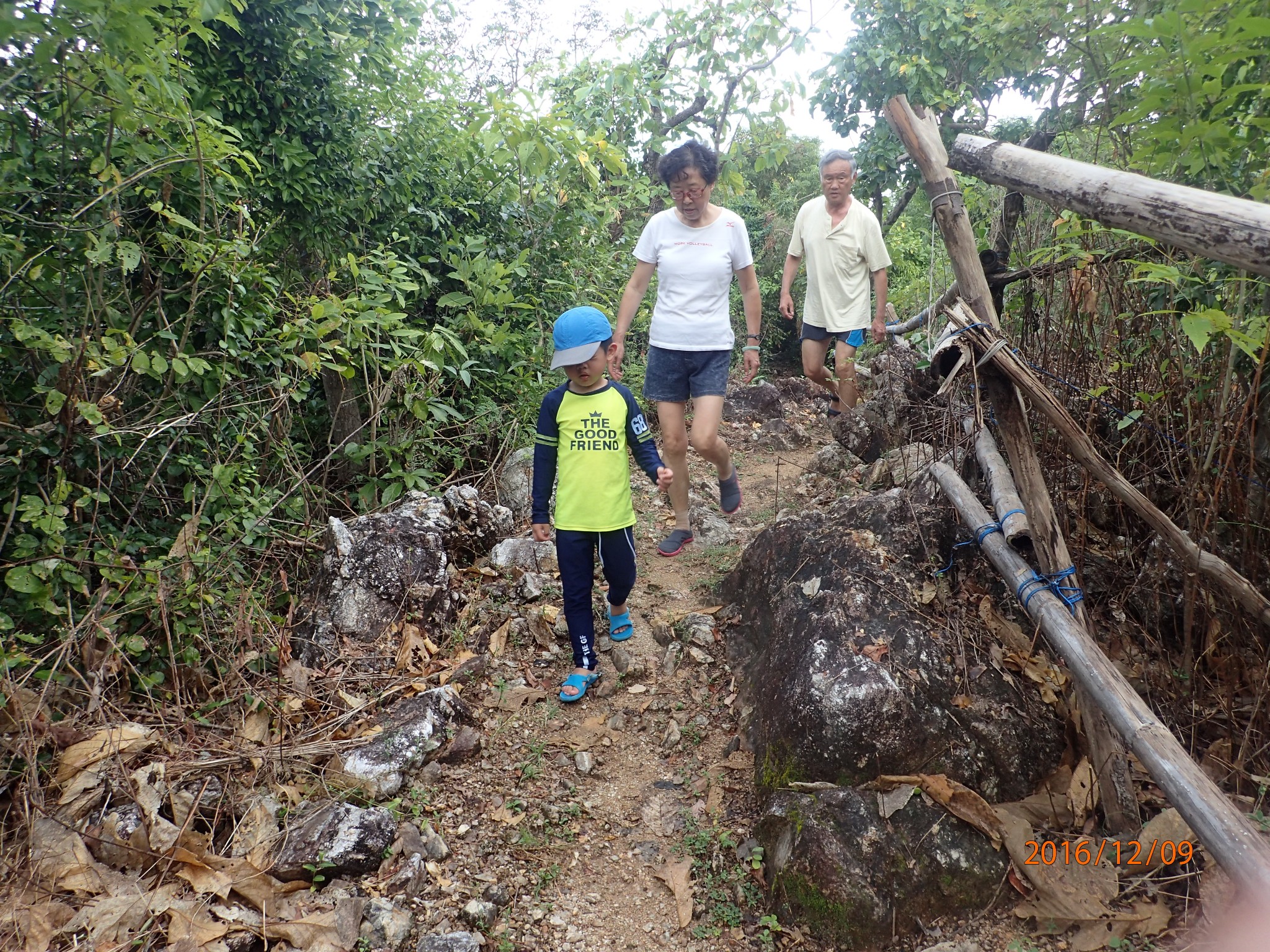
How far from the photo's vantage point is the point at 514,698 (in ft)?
11.4

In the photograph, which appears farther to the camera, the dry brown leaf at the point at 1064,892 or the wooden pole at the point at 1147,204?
the dry brown leaf at the point at 1064,892

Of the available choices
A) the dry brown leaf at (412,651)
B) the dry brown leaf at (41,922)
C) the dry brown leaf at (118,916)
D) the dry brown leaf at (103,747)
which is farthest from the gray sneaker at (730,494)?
the dry brown leaf at (41,922)

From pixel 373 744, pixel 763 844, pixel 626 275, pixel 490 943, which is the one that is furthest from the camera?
pixel 626 275

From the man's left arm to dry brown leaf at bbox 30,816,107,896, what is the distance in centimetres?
505

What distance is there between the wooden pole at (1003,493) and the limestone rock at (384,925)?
8.10 ft

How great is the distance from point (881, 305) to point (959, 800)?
3819 mm

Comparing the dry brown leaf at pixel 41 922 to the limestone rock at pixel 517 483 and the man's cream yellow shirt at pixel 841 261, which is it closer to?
the limestone rock at pixel 517 483

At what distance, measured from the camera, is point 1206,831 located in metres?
1.86

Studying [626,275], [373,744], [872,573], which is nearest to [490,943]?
[373,744]

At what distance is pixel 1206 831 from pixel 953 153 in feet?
7.34

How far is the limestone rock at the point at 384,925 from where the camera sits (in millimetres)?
2289

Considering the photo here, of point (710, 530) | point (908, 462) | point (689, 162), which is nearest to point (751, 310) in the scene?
point (689, 162)

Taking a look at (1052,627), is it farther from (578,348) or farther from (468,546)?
(468,546)
